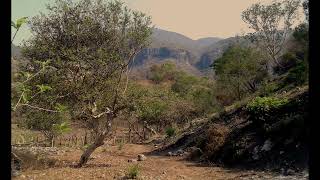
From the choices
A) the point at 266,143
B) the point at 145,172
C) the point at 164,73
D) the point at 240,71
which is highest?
the point at 164,73

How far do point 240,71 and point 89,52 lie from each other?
32.4 metres

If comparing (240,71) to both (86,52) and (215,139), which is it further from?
(86,52)

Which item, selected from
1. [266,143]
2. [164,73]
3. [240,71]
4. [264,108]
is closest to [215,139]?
[264,108]

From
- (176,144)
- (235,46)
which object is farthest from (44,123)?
(235,46)

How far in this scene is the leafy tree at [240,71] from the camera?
48.8 m

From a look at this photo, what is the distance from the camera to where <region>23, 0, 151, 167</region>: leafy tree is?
837 inches

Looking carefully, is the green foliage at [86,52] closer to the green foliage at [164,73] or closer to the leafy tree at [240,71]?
the leafy tree at [240,71]

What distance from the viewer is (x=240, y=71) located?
5128cm

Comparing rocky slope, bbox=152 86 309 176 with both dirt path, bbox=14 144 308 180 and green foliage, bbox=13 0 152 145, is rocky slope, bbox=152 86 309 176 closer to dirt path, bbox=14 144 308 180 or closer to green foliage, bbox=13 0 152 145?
dirt path, bbox=14 144 308 180

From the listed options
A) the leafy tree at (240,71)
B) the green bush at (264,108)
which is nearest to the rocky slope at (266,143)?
the green bush at (264,108)

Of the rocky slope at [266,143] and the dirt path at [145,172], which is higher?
the rocky slope at [266,143]

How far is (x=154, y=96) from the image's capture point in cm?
2373

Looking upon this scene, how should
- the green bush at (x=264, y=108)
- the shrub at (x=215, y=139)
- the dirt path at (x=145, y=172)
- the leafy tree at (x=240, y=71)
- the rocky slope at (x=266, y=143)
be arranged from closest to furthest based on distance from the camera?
the dirt path at (x=145, y=172) → the rocky slope at (x=266, y=143) → the green bush at (x=264, y=108) → the shrub at (x=215, y=139) → the leafy tree at (x=240, y=71)

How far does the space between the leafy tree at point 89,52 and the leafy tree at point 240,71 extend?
27.4 m
